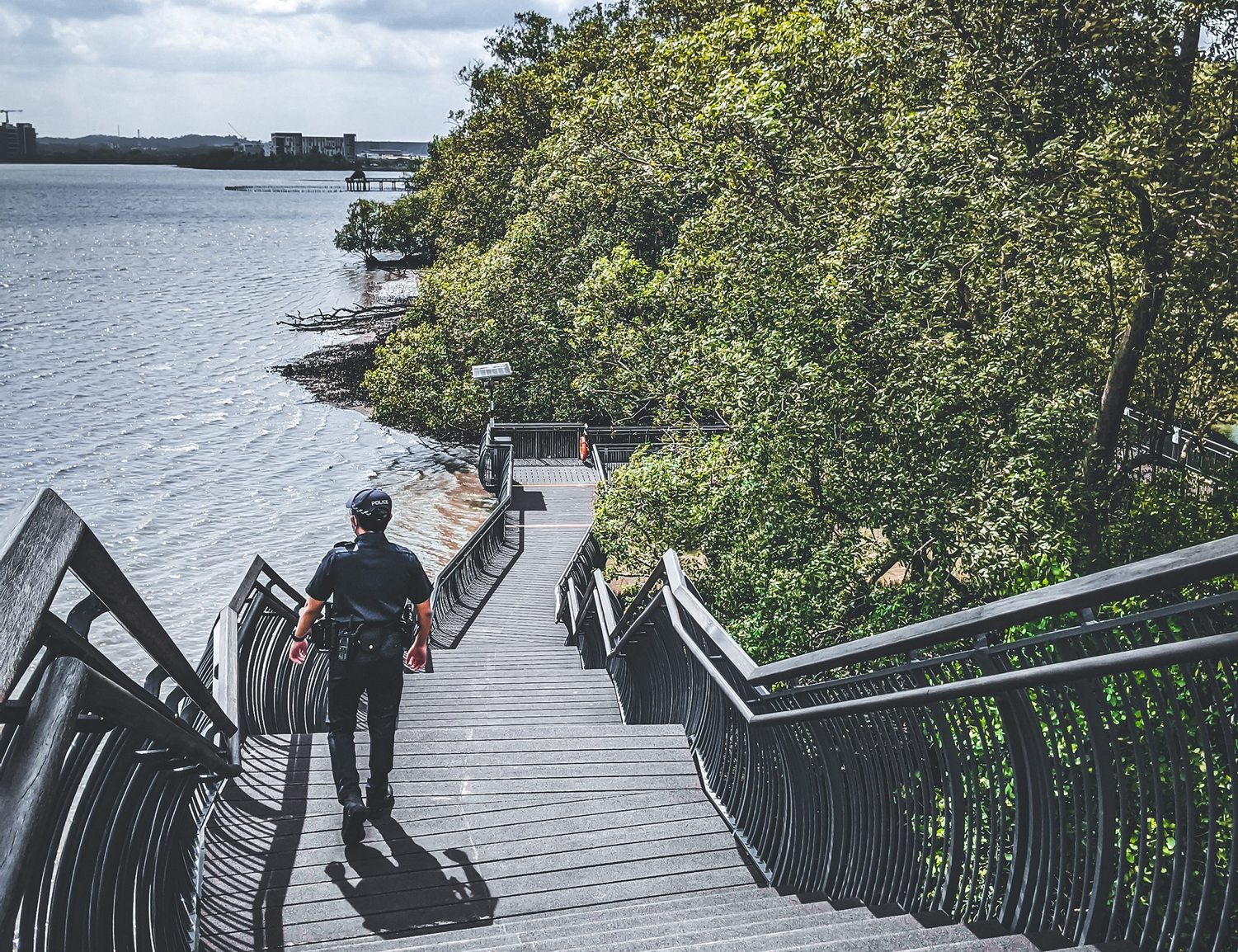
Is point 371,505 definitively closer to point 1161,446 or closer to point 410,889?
point 410,889

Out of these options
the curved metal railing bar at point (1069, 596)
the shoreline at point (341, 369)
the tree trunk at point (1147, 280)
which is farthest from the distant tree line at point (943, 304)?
the shoreline at point (341, 369)

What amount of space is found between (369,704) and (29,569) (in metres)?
3.48

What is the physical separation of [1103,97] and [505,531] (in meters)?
16.5

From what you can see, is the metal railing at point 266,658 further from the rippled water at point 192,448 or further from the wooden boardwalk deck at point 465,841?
the rippled water at point 192,448

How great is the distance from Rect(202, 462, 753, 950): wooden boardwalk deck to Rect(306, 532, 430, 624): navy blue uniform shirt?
1.07m

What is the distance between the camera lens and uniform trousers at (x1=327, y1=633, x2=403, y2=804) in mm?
5059

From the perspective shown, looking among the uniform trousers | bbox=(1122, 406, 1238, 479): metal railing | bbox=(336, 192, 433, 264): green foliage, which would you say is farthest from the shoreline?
the uniform trousers

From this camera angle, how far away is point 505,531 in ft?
77.7

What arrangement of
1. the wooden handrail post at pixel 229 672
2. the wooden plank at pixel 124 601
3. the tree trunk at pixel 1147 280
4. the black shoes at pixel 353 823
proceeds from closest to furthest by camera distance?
the wooden plank at pixel 124 601 < the wooden handrail post at pixel 229 672 < the black shoes at pixel 353 823 < the tree trunk at pixel 1147 280

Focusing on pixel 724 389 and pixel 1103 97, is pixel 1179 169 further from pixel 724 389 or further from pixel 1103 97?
pixel 724 389

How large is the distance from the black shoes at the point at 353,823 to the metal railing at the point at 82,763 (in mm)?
1071

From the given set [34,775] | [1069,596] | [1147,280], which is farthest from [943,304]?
[34,775]

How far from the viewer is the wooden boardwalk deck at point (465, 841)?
422 cm

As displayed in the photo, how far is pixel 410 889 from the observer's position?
4.50 meters
